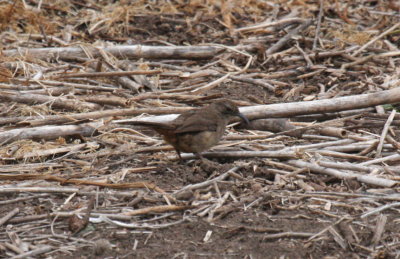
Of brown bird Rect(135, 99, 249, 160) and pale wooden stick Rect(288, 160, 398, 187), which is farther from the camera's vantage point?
brown bird Rect(135, 99, 249, 160)

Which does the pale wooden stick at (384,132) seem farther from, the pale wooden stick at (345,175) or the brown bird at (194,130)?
the brown bird at (194,130)

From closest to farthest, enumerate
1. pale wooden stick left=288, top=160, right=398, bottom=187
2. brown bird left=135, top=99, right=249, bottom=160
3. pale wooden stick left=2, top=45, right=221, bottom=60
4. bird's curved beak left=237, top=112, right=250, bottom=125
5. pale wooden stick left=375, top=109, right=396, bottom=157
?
pale wooden stick left=288, top=160, right=398, bottom=187 < brown bird left=135, top=99, right=249, bottom=160 < pale wooden stick left=375, top=109, right=396, bottom=157 < bird's curved beak left=237, top=112, right=250, bottom=125 < pale wooden stick left=2, top=45, right=221, bottom=60

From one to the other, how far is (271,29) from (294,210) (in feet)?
18.1

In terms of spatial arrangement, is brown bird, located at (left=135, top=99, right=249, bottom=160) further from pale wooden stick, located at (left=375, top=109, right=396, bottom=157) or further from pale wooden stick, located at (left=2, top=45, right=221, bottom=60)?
pale wooden stick, located at (left=2, top=45, right=221, bottom=60)

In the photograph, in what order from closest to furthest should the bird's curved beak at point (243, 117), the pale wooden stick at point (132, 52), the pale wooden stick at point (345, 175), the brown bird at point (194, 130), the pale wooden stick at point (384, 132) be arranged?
1. the pale wooden stick at point (345, 175)
2. the brown bird at point (194, 130)
3. the pale wooden stick at point (384, 132)
4. the bird's curved beak at point (243, 117)
5. the pale wooden stick at point (132, 52)

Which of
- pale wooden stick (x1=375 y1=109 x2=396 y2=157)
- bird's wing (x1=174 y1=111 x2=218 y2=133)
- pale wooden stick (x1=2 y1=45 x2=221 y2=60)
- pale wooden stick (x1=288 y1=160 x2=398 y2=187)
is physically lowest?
pale wooden stick (x1=2 y1=45 x2=221 y2=60)

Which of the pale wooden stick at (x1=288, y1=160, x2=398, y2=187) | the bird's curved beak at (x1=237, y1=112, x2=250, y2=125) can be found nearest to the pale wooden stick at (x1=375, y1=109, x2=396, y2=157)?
the pale wooden stick at (x1=288, y1=160, x2=398, y2=187)

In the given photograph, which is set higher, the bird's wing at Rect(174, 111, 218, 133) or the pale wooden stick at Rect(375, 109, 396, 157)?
the bird's wing at Rect(174, 111, 218, 133)

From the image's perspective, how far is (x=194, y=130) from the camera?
659cm

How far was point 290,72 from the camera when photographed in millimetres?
9359

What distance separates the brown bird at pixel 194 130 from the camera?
256 inches

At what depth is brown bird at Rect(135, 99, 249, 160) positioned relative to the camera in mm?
6508

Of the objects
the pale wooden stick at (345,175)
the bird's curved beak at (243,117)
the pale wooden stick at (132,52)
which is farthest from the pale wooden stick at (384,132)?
the pale wooden stick at (132,52)

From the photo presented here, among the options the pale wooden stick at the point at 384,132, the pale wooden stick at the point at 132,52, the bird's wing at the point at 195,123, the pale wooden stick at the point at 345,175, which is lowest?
the pale wooden stick at the point at 132,52
